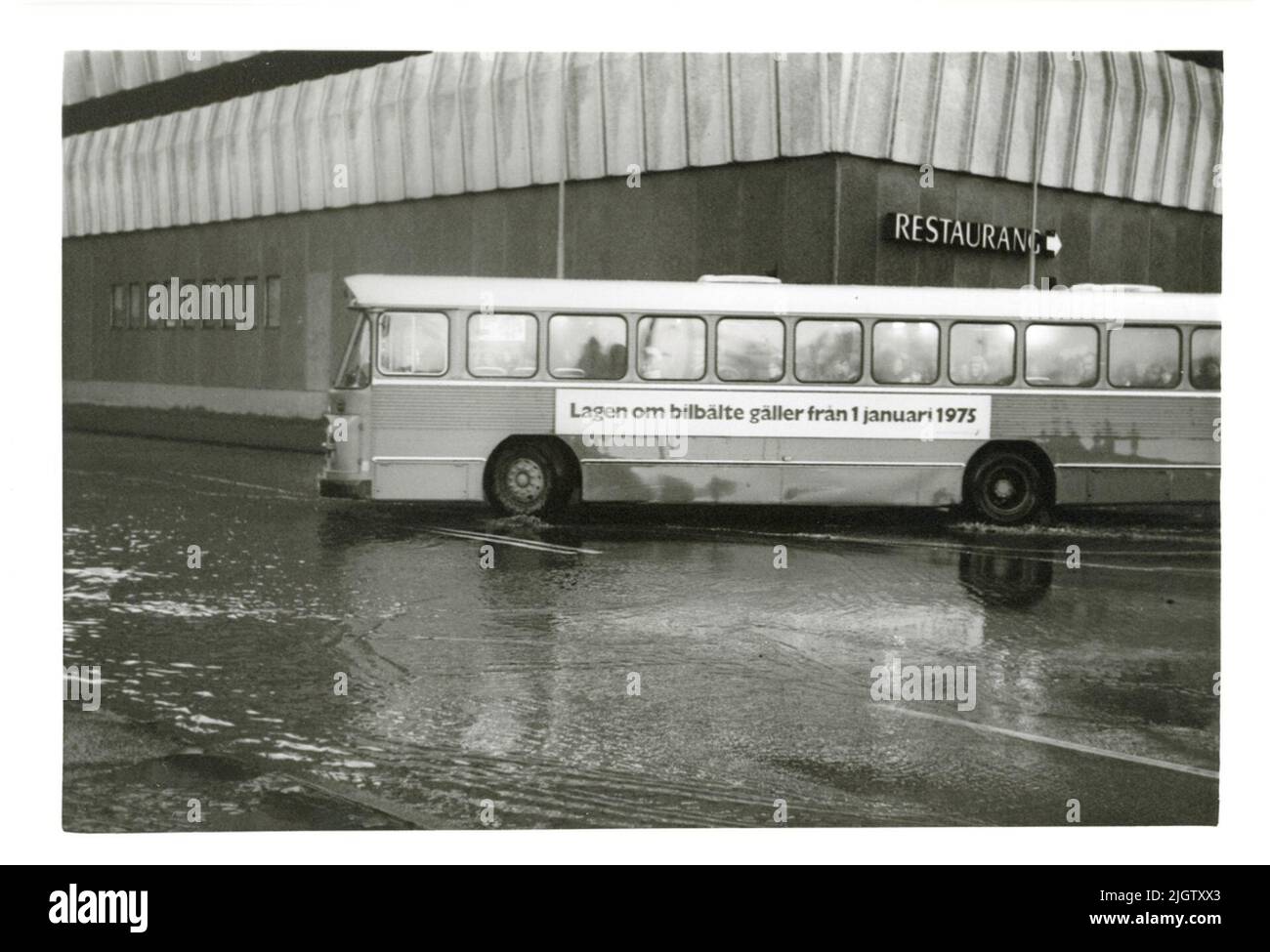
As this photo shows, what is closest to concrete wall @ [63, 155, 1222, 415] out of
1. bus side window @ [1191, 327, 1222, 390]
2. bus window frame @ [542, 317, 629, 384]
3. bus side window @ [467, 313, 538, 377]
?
bus side window @ [467, 313, 538, 377]

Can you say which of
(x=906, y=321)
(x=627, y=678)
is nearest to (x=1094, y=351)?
(x=906, y=321)

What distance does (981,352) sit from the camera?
1249 centimetres

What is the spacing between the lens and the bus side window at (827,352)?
12312mm

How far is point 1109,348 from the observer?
499 inches

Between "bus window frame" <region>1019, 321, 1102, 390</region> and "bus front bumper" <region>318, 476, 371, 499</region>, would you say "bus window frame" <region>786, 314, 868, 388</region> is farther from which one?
"bus front bumper" <region>318, 476, 371, 499</region>

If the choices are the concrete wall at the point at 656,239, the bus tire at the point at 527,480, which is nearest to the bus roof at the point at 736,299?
the concrete wall at the point at 656,239

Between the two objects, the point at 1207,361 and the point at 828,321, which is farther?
the point at 828,321

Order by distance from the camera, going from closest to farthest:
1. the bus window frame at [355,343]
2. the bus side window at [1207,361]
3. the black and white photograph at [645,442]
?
the black and white photograph at [645,442] < the bus side window at [1207,361] < the bus window frame at [355,343]

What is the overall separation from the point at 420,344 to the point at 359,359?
2.00 ft

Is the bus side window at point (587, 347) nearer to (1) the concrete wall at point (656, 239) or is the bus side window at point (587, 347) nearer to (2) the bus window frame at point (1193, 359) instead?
(1) the concrete wall at point (656, 239)

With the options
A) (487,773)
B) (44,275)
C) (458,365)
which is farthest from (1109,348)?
(44,275)

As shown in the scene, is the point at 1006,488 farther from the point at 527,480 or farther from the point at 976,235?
the point at 527,480

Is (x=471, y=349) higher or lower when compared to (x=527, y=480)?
higher

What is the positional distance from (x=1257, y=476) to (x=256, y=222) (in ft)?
38.7
